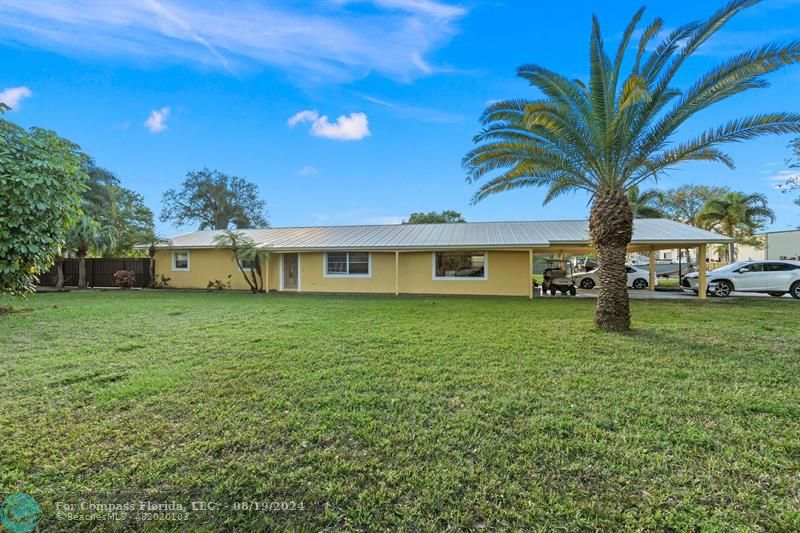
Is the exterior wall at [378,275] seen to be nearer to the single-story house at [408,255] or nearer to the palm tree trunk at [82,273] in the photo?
the single-story house at [408,255]

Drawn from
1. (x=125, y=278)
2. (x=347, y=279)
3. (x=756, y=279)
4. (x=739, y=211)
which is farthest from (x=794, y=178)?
(x=125, y=278)

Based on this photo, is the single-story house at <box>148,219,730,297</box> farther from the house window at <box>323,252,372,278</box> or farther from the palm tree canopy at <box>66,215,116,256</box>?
the palm tree canopy at <box>66,215,116,256</box>

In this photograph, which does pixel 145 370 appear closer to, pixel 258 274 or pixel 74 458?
pixel 74 458

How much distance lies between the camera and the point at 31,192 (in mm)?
3613

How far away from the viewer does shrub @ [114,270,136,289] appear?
58.7 ft

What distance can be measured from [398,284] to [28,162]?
12.8 meters

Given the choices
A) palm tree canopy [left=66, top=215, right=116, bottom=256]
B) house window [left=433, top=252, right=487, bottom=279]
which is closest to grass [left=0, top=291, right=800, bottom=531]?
house window [left=433, top=252, right=487, bottom=279]

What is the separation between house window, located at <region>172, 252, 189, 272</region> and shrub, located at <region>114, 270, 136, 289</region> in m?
1.86

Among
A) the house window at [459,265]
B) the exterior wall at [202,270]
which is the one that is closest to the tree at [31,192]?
the house window at [459,265]

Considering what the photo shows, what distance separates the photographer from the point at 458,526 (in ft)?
6.93

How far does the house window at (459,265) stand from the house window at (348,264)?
3.20m

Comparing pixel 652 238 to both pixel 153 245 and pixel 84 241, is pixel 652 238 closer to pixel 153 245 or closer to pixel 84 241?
pixel 153 245

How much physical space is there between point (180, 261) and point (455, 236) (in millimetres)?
14698

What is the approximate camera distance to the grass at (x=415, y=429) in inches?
90.0
